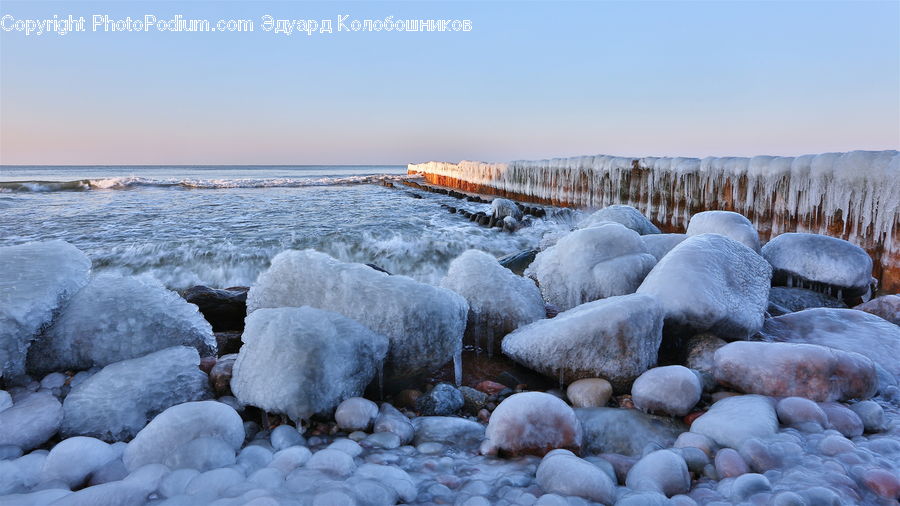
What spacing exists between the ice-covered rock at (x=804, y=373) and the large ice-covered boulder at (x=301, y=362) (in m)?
1.43

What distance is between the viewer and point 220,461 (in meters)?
1.35

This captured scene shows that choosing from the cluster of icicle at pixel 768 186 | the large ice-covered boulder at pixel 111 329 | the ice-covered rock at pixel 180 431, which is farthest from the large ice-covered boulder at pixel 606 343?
the cluster of icicle at pixel 768 186

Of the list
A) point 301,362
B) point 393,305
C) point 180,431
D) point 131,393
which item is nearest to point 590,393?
point 393,305

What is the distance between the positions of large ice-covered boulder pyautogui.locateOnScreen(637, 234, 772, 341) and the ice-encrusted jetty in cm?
1

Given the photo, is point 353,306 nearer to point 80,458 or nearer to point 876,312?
point 80,458

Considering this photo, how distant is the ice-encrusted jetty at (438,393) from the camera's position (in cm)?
127

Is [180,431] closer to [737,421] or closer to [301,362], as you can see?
[301,362]

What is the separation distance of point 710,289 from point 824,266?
1579 mm

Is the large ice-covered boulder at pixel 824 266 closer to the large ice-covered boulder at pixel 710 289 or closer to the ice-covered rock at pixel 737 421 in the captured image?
the large ice-covered boulder at pixel 710 289

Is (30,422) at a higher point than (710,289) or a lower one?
lower

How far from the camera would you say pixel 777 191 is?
5.04 m

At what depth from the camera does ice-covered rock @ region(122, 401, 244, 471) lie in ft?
4.39

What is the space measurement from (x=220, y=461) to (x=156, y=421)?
0.80ft

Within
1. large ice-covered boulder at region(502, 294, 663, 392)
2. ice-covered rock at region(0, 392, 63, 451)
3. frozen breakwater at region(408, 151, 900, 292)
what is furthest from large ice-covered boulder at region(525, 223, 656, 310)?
frozen breakwater at region(408, 151, 900, 292)
